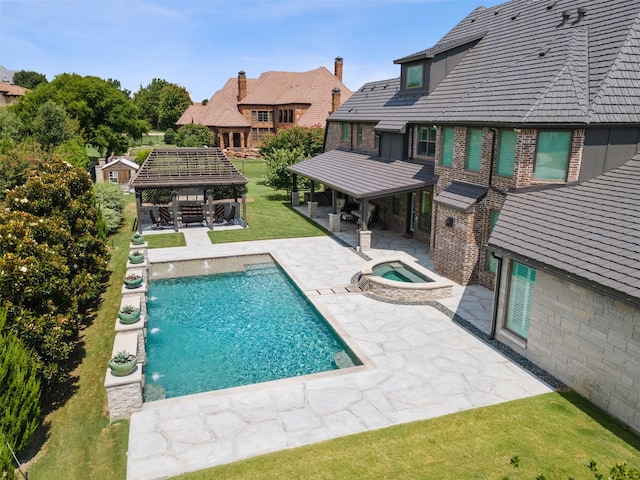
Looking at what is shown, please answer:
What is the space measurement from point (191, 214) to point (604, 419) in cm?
2136

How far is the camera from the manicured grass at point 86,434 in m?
7.99

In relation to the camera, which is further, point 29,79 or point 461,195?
point 29,79

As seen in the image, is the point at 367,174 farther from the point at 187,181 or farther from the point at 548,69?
the point at 548,69

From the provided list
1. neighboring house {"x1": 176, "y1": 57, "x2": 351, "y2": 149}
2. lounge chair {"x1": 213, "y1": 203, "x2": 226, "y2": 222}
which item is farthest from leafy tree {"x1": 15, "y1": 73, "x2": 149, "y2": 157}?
lounge chair {"x1": 213, "y1": 203, "x2": 226, "y2": 222}

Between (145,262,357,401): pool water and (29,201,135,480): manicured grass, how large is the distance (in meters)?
1.13

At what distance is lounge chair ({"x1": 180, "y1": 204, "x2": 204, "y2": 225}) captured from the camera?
1004 inches

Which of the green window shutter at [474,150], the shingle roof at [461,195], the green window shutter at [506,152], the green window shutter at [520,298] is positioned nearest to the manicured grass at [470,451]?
the green window shutter at [520,298]

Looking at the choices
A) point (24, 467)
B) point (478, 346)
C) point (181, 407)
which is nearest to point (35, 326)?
point (24, 467)

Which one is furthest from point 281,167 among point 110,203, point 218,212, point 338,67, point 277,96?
point 338,67

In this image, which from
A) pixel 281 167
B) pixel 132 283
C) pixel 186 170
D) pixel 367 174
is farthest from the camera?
pixel 281 167

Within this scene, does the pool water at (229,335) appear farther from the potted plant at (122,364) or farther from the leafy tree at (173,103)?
the leafy tree at (173,103)

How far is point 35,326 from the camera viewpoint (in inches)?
368

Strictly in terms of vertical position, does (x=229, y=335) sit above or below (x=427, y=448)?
below

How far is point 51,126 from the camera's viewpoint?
40.7 meters
